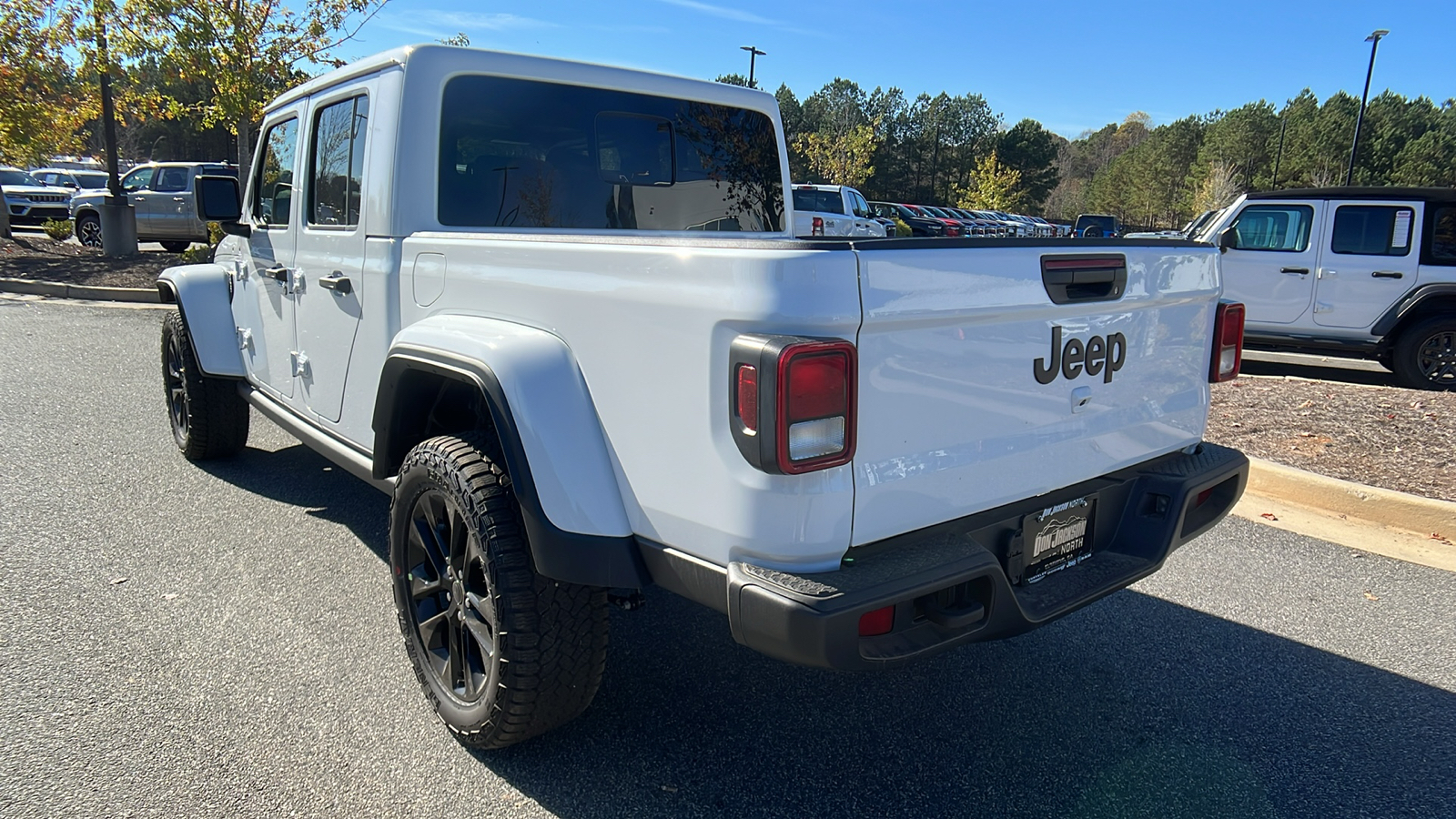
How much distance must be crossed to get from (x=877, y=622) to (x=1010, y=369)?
76 centimetres

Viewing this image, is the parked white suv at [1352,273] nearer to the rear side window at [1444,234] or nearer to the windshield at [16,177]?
the rear side window at [1444,234]

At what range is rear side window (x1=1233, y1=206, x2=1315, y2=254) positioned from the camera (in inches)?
370

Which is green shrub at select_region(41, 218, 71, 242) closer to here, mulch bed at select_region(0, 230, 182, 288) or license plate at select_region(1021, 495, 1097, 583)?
mulch bed at select_region(0, 230, 182, 288)

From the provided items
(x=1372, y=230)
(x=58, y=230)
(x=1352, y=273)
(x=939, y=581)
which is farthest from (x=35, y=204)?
(x=939, y=581)

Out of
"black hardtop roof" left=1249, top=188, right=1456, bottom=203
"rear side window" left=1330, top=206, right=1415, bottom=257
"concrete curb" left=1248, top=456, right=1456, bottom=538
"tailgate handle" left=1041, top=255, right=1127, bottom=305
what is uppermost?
"black hardtop roof" left=1249, top=188, right=1456, bottom=203

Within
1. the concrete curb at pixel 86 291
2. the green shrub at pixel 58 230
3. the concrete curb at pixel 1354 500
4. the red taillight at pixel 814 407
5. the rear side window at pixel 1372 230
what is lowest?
the concrete curb at pixel 86 291

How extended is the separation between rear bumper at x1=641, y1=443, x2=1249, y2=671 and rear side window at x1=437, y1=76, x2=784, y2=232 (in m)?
1.70

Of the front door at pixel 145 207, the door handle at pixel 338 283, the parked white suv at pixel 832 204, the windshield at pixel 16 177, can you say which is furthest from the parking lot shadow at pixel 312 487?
the windshield at pixel 16 177

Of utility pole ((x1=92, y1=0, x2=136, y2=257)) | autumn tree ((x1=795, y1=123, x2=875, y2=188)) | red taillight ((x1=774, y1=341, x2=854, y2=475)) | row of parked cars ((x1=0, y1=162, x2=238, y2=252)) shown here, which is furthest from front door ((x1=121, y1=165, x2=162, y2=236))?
autumn tree ((x1=795, y1=123, x2=875, y2=188))

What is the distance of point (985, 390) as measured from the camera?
7.74 feet

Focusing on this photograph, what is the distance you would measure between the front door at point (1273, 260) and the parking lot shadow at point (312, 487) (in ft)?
27.9

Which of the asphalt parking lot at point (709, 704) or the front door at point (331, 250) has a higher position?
the front door at point (331, 250)

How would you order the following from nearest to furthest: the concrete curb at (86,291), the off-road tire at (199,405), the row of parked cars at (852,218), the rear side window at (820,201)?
the off-road tire at (199,405) → the concrete curb at (86,291) → the row of parked cars at (852,218) → the rear side window at (820,201)

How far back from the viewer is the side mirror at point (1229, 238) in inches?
380
